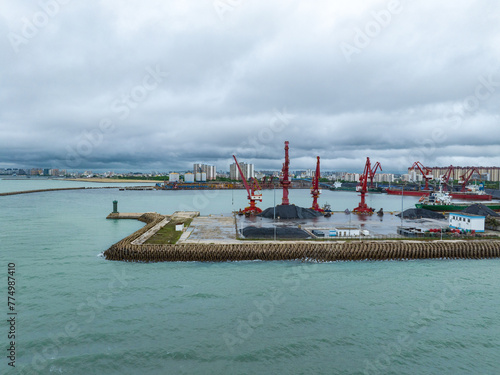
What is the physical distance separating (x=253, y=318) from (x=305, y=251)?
10920mm

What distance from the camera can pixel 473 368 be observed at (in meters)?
11.2

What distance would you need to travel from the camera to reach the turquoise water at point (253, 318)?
443 inches

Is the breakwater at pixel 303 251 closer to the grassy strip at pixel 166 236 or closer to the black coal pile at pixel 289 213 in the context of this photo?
the grassy strip at pixel 166 236

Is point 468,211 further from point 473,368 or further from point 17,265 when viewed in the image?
point 17,265

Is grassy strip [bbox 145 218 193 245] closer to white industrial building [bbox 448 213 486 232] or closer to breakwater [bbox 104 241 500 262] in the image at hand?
breakwater [bbox 104 241 500 262]

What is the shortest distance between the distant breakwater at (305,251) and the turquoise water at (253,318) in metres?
1.05

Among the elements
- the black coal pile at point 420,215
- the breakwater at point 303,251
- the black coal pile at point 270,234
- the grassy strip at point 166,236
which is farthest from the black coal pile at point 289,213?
the breakwater at point 303,251

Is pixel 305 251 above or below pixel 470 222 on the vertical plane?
below

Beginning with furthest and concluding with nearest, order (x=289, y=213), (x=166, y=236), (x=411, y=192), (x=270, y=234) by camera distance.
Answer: (x=411, y=192) < (x=289, y=213) < (x=166, y=236) < (x=270, y=234)

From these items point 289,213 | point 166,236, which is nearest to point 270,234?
point 166,236

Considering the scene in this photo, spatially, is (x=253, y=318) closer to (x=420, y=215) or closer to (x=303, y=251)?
(x=303, y=251)

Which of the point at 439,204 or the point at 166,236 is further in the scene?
the point at 439,204

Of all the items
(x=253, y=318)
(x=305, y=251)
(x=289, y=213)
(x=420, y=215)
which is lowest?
(x=253, y=318)

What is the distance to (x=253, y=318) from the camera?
14195 millimetres
